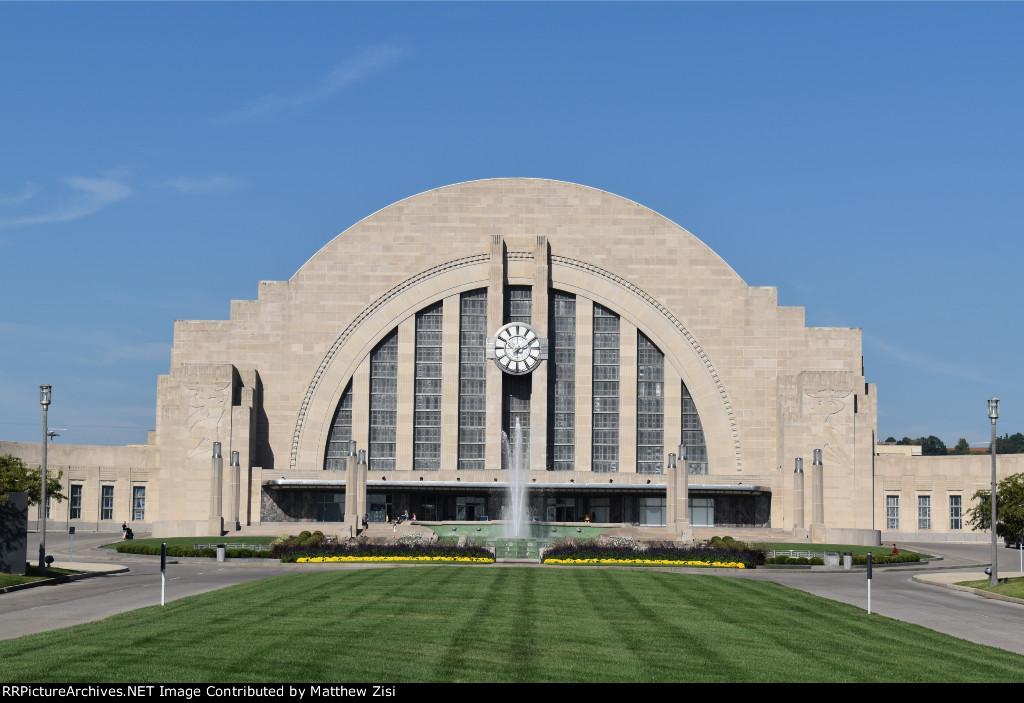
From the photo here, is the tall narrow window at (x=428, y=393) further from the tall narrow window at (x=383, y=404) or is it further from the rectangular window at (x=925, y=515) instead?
the rectangular window at (x=925, y=515)

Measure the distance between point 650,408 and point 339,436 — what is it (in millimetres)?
20484

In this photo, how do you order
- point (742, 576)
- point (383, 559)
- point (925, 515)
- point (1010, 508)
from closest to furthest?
point (742, 576) → point (383, 559) → point (1010, 508) → point (925, 515)

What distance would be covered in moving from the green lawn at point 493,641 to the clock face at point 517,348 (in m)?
46.6

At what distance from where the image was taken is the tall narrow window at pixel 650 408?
275 feet

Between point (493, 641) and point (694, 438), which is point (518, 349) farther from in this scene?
point (493, 641)

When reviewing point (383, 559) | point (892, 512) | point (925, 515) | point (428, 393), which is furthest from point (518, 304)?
point (383, 559)

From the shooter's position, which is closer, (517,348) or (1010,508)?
(1010,508)

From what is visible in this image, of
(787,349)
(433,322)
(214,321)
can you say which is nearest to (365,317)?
(433,322)

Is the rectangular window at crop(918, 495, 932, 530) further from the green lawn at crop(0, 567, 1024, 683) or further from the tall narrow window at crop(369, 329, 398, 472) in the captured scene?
the green lawn at crop(0, 567, 1024, 683)

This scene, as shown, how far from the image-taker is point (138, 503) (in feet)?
276

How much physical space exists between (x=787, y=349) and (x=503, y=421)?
1911 cm

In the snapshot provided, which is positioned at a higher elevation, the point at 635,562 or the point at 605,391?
the point at 605,391
